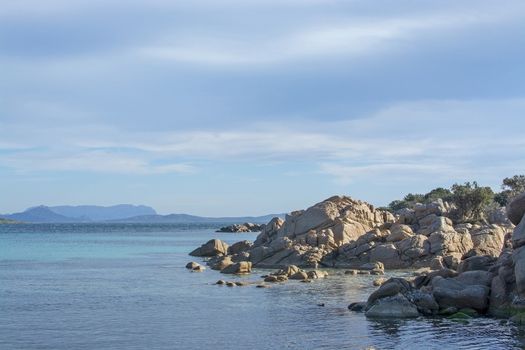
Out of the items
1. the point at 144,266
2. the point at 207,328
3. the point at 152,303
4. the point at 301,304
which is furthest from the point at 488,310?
the point at 144,266

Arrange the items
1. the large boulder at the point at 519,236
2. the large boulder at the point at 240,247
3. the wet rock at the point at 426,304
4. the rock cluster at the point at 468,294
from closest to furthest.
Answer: the rock cluster at the point at 468,294 → the large boulder at the point at 519,236 → the wet rock at the point at 426,304 → the large boulder at the point at 240,247

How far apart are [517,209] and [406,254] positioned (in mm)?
28530

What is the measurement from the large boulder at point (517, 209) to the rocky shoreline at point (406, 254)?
2.5 inches

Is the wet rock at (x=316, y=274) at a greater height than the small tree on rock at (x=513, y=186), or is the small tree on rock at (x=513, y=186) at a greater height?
the small tree on rock at (x=513, y=186)

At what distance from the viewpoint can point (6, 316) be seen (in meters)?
41.7

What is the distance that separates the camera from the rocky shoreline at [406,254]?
4059 centimetres

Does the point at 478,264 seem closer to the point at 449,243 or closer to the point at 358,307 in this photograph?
the point at 358,307

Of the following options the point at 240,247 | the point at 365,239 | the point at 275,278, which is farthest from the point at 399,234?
the point at 240,247

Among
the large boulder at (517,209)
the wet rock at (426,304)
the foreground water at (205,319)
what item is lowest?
the foreground water at (205,319)

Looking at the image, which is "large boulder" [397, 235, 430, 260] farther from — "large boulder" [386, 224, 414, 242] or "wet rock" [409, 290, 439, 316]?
"wet rock" [409, 290, 439, 316]

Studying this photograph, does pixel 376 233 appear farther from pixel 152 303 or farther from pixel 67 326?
pixel 67 326

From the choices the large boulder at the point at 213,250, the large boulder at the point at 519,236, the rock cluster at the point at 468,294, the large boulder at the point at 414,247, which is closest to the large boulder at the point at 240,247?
the large boulder at the point at 213,250

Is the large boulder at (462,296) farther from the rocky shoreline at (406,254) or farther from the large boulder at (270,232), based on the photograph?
the large boulder at (270,232)

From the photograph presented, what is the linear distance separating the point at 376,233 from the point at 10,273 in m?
39.7
